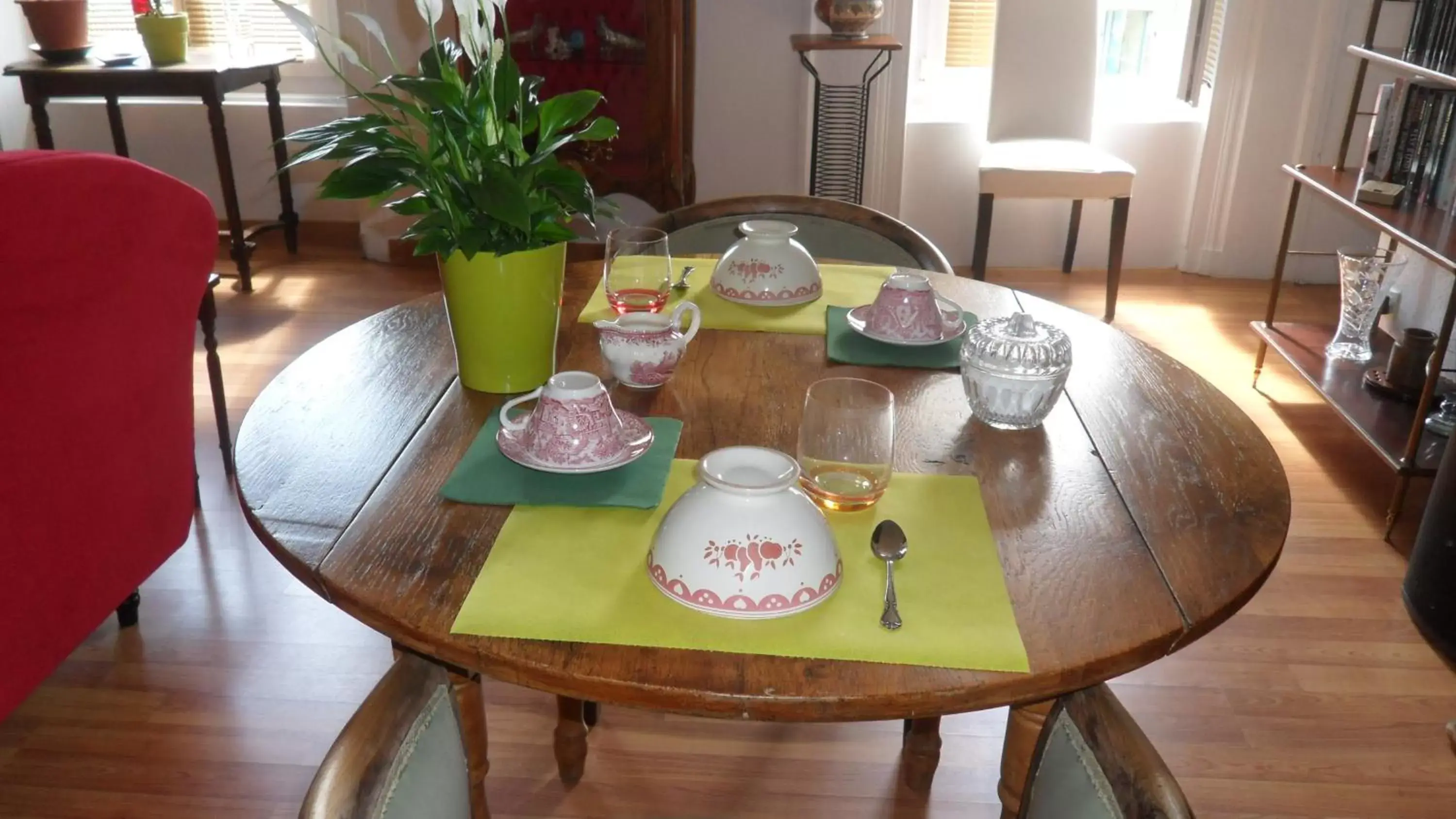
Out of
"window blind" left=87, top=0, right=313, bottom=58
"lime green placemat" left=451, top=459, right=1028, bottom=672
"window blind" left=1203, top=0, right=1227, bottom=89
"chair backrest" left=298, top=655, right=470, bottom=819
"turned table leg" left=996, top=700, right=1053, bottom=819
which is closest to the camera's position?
"chair backrest" left=298, top=655, right=470, bottom=819

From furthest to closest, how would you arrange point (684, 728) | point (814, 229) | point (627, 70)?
point (627, 70) < point (814, 229) < point (684, 728)

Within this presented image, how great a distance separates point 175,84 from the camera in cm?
349

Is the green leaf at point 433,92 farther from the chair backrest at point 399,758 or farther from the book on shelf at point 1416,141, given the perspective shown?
the book on shelf at point 1416,141

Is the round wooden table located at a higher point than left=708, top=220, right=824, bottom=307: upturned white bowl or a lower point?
lower

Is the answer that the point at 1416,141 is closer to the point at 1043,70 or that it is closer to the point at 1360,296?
the point at 1360,296

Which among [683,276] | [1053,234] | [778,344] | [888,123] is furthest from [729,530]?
[1053,234]

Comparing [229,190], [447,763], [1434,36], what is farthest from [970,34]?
[447,763]

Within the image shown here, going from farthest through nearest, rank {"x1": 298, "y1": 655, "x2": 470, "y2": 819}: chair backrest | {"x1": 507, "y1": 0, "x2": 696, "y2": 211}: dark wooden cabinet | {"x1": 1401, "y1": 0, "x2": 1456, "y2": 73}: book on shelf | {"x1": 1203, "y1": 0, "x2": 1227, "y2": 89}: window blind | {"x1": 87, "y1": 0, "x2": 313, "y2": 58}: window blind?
1. {"x1": 87, "y1": 0, "x2": 313, "y2": 58}: window blind
2. {"x1": 1203, "y1": 0, "x2": 1227, "y2": 89}: window blind
3. {"x1": 507, "y1": 0, "x2": 696, "y2": 211}: dark wooden cabinet
4. {"x1": 1401, "y1": 0, "x2": 1456, "y2": 73}: book on shelf
5. {"x1": 298, "y1": 655, "x2": 470, "y2": 819}: chair backrest

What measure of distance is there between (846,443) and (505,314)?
1.27ft

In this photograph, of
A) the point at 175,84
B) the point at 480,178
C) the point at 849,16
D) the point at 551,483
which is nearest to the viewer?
the point at 551,483

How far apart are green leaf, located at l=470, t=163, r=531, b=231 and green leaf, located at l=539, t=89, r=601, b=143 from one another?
0.42 feet

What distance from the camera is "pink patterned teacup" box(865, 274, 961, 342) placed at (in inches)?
52.1

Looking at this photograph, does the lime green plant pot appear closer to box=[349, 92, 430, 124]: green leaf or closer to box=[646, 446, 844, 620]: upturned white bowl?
box=[349, 92, 430, 124]: green leaf

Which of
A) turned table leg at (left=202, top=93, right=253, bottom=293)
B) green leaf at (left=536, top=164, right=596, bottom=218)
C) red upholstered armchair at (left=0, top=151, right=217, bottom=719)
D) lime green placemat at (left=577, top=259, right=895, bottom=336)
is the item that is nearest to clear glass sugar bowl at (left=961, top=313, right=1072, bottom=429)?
lime green placemat at (left=577, top=259, right=895, bottom=336)
